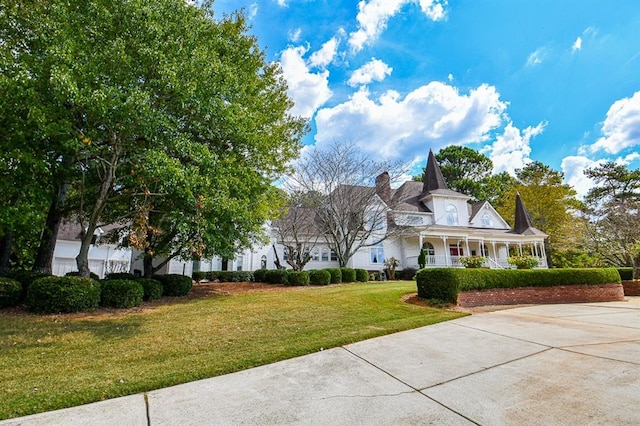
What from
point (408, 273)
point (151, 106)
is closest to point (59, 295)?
point (151, 106)

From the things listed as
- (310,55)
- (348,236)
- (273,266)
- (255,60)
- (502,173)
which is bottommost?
(273,266)

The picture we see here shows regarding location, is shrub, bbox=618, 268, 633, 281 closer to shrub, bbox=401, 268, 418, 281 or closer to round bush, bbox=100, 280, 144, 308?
shrub, bbox=401, 268, 418, 281

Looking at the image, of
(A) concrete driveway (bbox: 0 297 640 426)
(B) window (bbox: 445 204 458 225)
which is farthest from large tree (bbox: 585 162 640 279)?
(A) concrete driveway (bbox: 0 297 640 426)

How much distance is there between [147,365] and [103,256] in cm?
2148

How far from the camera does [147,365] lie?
479 centimetres

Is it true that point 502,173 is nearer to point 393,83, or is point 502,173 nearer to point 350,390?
point 393,83

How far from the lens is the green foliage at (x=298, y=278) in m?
17.0

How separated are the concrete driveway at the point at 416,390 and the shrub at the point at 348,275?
13.0m

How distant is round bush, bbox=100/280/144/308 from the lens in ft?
31.5

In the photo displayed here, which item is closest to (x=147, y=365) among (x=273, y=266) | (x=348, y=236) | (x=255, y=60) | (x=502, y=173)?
(x=255, y=60)

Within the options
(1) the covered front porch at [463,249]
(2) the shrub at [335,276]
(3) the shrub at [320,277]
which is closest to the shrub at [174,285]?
(3) the shrub at [320,277]

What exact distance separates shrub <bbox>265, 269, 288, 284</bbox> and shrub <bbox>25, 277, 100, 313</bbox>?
9.70 m

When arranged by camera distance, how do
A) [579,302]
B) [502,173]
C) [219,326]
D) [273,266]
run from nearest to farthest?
[219,326], [579,302], [273,266], [502,173]

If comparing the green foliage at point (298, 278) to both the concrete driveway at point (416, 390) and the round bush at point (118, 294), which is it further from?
the concrete driveway at point (416, 390)
